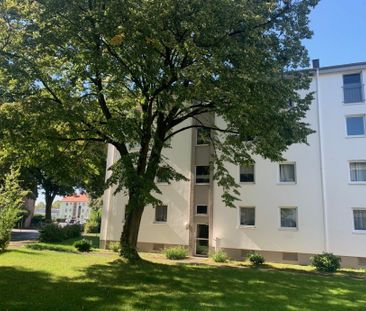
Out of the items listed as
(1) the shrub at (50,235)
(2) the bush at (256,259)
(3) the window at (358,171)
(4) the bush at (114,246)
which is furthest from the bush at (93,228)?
(3) the window at (358,171)

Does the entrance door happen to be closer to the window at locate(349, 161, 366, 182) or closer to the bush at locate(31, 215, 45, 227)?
the window at locate(349, 161, 366, 182)

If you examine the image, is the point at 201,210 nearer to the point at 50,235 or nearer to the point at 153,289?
the point at 50,235

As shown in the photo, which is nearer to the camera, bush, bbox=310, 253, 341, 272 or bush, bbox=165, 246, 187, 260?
bush, bbox=310, 253, 341, 272

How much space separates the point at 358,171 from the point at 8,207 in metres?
22.2

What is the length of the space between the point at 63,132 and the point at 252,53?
33.0ft

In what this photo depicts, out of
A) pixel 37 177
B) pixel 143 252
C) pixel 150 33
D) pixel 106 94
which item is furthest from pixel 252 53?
pixel 37 177

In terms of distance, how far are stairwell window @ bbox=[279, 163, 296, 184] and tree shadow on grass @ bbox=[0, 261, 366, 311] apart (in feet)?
38.1

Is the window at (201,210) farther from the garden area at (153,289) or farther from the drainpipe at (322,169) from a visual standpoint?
the garden area at (153,289)

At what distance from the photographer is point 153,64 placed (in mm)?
14078

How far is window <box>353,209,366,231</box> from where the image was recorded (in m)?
24.0

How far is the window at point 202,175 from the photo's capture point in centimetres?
2786

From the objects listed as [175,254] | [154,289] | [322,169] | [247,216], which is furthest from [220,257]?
[154,289]

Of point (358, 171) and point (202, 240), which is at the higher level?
point (358, 171)

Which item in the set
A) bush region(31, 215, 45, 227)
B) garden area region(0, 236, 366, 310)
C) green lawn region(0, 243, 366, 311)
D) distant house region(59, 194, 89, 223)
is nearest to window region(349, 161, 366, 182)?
green lawn region(0, 243, 366, 311)
